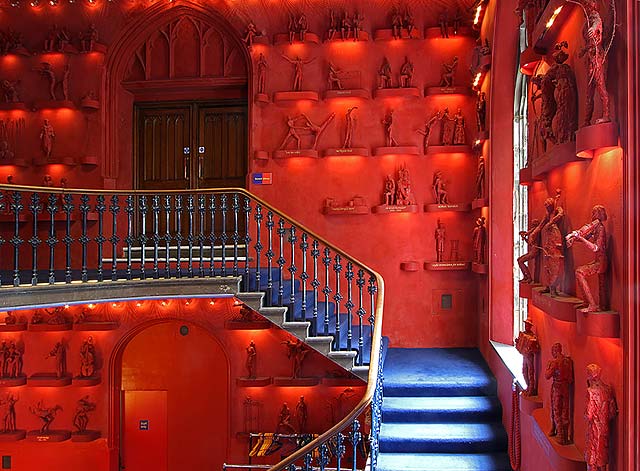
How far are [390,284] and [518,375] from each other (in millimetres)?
3073

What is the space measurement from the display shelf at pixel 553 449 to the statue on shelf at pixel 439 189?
4174 mm

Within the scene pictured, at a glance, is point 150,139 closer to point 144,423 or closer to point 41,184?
point 41,184

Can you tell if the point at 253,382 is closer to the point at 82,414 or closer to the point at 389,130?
the point at 82,414

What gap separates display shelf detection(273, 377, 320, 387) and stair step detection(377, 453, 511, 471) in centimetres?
228

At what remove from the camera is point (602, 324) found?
8.42ft

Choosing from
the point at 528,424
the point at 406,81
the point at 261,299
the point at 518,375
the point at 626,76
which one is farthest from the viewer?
the point at 406,81

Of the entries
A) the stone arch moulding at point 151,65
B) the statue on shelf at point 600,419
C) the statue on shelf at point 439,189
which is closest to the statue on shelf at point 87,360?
the stone arch moulding at point 151,65

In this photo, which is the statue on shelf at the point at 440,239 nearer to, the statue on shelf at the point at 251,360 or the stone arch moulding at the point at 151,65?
the statue on shelf at the point at 251,360

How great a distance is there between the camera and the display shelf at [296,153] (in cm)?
802

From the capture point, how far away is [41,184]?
845 centimetres

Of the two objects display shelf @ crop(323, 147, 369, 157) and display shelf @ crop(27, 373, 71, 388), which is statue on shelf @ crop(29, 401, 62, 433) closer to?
display shelf @ crop(27, 373, 71, 388)

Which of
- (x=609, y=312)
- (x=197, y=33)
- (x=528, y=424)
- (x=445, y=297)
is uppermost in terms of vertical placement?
(x=197, y=33)

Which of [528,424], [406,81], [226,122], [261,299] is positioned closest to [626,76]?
[528,424]

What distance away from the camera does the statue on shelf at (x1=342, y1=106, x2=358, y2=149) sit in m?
8.04
